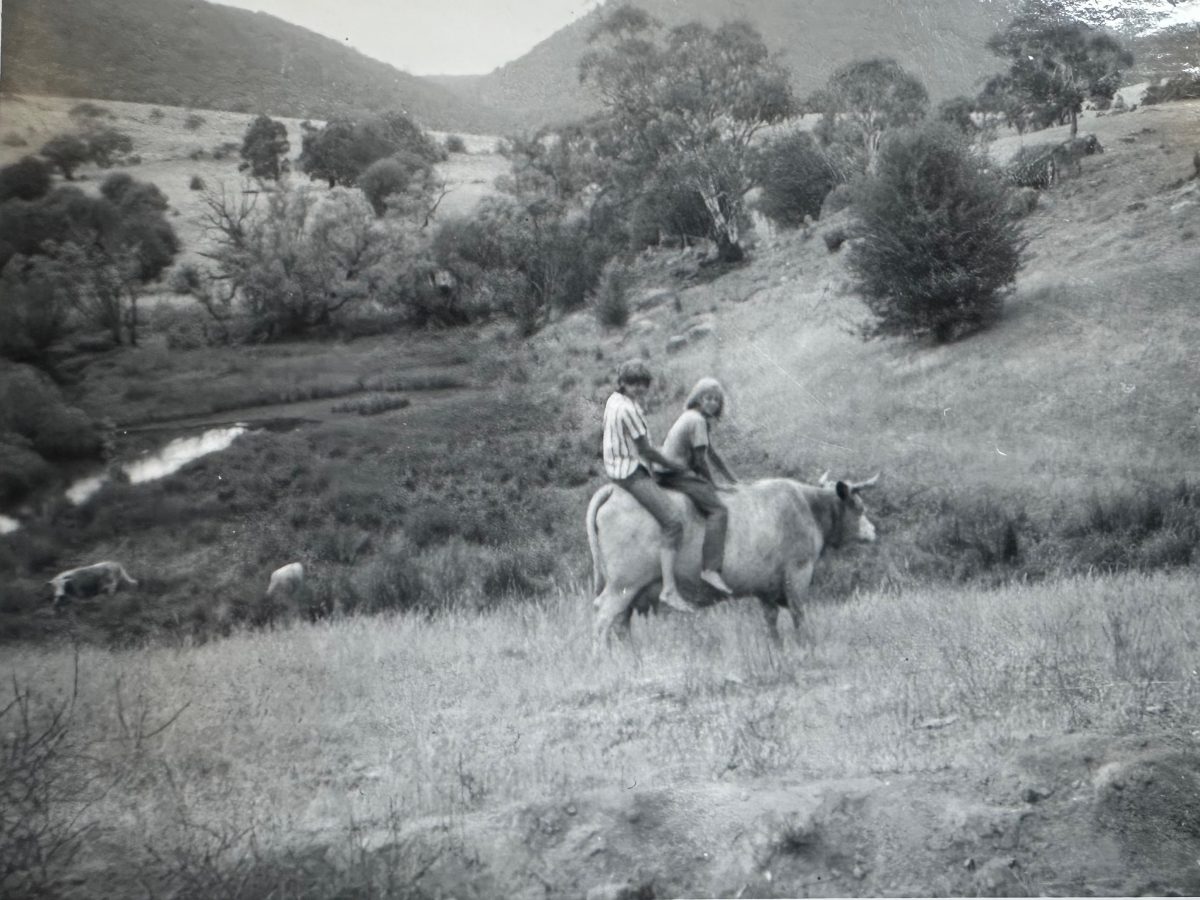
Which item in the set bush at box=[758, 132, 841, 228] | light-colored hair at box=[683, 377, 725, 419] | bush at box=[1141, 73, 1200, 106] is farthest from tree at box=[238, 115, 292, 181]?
bush at box=[1141, 73, 1200, 106]

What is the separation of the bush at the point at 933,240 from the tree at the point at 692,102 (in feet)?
3.08

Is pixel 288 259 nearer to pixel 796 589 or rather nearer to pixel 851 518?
pixel 796 589

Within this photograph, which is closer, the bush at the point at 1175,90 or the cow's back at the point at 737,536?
the cow's back at the point at 737,536

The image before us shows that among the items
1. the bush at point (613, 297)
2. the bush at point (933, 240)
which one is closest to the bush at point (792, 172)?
the bush at point (933, 240)

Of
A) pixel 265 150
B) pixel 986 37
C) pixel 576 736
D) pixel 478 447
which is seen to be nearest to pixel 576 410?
pixel 478 447

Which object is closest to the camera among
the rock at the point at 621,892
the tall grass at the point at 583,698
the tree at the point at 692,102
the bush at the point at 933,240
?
the rock at the point at 621,892

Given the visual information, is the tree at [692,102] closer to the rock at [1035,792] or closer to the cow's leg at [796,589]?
the cow's leg at [796,589]

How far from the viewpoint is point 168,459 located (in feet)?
19.7

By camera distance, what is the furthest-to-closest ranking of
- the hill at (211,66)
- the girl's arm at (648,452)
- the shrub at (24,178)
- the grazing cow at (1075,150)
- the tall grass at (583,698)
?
1. the grazing cow at (1075,150)
2. the hill at (211,66)
3. the shrub at (24,178)
4. the girl's arm at (648,452)
5. the tall grass at (583,698)

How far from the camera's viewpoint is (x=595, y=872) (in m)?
4.46

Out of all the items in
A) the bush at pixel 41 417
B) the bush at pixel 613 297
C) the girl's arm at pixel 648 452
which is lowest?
the girl's arm at pixel 648 452

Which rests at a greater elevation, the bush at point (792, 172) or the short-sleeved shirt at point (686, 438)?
the bush at point (792, 172)

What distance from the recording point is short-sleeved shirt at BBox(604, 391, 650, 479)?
5.60 m

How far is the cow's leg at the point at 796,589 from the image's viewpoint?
19.2 ft
